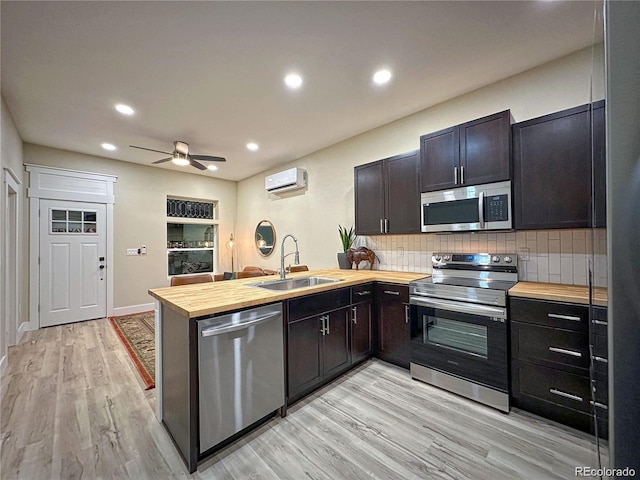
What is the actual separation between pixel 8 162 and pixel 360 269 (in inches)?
172

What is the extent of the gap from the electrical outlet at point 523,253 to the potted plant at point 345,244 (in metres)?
1.90

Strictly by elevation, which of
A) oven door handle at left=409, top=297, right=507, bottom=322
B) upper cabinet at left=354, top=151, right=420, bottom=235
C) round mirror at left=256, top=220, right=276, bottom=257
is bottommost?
oven door handle at left=409, top=297, right=507, bottom=322

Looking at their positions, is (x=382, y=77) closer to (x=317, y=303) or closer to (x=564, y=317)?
(x=317, y=303)

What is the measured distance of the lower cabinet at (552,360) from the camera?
1735mm

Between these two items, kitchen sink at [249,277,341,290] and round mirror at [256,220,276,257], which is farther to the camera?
round mirror at [256,220,276,257]

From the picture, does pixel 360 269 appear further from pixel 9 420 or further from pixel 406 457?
pixel 9 420

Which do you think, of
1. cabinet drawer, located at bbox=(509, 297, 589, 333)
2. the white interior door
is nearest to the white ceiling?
the white interior door

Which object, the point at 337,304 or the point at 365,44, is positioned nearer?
the point at 365,44

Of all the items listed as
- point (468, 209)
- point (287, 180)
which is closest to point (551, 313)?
point (468, 209)

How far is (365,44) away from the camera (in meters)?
2.09

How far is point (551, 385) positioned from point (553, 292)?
637 mm

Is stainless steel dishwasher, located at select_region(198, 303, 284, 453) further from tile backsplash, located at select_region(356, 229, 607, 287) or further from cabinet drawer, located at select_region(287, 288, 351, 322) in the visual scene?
tile backsplash, located at select_region(356, 229, 607, 287)

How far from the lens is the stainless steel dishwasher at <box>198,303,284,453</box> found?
1571 millimetres

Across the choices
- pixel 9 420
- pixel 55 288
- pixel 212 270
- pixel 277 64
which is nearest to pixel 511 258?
pixel 277 64
